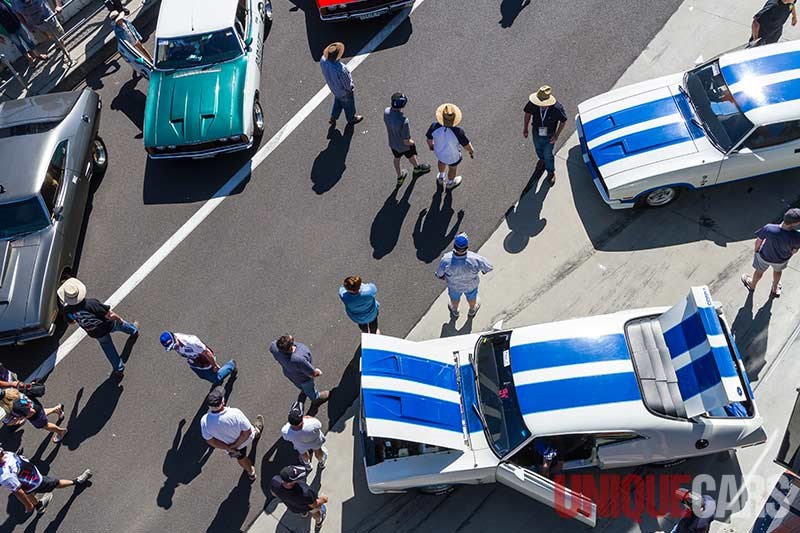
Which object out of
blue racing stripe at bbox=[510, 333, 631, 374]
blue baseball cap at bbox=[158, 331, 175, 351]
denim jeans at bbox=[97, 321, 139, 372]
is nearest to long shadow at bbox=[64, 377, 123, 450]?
denim jeans at bbox=[97, 321, 139, 372]

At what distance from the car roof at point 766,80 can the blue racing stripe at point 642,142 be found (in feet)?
2.74

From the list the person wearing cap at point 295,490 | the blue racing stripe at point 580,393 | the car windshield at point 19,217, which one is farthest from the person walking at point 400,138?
the car windshield at point 19,217

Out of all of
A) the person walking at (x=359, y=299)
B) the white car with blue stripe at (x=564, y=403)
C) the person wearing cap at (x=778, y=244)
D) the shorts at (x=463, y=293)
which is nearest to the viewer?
the white car with blue stripe at (x=564, y=403)

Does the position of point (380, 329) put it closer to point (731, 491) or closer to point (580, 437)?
point (580, 437)

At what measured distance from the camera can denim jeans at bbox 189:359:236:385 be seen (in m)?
8.62

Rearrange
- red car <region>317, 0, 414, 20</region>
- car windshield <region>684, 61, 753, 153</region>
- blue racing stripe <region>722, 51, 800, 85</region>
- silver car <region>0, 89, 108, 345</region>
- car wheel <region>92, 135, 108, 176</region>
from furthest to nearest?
1. red car <region>317, 0, 414, 20</region>
2. car wheel <region>92, 135, 108, 176</region>
3. silver car <region>0, 89, 108, 345</region>
4. blue racing stripe <region>722, 51, 800, 85</region>
5. car windshield <region>684, 61, 753, 153</region>

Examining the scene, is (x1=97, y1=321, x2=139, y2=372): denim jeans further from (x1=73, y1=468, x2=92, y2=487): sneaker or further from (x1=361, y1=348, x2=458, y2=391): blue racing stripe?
(x1=361, y1=348, x2=458, y2=391): blue racing stripe

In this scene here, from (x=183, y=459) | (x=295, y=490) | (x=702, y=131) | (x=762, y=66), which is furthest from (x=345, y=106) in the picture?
(x=295, y=490)

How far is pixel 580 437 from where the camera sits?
23.2 feet

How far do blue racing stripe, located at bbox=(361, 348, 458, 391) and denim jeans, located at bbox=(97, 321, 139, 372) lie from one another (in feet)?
12.2

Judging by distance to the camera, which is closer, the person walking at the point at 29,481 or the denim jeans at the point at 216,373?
the person walking at the point at 29,481

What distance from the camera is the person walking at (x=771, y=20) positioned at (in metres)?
10.4

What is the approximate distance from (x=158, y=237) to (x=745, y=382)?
849 cm

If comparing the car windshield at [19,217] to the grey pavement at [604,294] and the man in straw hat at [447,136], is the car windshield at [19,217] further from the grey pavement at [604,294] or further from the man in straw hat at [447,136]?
the man in straw hat at [447,136]
